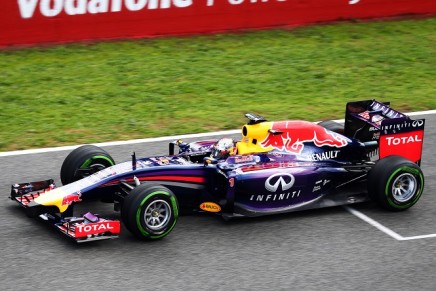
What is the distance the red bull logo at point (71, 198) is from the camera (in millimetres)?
9430

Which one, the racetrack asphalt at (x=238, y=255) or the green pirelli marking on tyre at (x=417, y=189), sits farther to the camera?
the green pirelli marking on tyre at (x=417, y=189)

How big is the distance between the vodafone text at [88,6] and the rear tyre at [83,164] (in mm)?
6340

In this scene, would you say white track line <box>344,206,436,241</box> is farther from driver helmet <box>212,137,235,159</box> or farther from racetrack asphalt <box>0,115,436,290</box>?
driver helmet <box>212,137,235,159</box>

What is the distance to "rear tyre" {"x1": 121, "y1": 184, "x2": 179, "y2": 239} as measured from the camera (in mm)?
9141

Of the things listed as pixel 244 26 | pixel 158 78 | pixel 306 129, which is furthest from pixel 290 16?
pixel 306 129

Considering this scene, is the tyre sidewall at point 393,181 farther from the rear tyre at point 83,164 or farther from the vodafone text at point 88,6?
the vodafone text at point 88,6

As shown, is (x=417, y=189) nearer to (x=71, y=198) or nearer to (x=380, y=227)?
(x=380, y=227)

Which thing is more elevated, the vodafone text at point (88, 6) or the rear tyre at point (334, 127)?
the vodafone text at point (88, 6)

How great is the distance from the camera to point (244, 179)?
9844 millimetres

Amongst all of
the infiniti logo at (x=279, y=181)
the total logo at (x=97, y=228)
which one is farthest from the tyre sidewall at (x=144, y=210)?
the infiniti logo at (x=279, y=181)

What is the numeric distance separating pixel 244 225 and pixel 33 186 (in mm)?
2350

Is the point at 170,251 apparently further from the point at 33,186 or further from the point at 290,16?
the point at 290,16

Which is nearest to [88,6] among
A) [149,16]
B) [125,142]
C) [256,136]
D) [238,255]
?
[149,16]

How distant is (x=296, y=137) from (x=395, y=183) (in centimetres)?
121
